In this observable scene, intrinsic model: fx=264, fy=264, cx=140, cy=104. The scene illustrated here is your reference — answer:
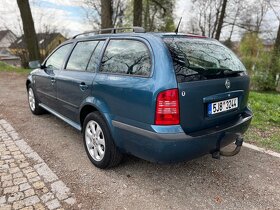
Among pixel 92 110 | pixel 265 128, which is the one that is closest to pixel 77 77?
pixel 92 110

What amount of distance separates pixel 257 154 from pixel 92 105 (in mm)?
2496

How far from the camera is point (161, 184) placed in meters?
3.06

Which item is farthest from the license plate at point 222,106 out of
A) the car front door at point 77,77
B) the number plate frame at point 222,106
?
the car front door at point 77,77

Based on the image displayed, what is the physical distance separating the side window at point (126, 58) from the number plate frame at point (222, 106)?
774 mm

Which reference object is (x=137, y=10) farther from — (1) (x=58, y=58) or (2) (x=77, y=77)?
(2) (x=77, y=77)

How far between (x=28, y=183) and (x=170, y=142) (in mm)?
1716

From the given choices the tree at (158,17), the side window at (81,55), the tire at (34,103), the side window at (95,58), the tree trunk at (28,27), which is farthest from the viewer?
the tree at (158,17)

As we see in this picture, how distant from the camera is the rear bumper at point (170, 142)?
8.28 feet

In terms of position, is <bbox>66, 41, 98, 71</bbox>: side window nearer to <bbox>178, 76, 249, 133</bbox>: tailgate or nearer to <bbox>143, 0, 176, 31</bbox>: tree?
<bbox>178, 76, 249, 133</bbox>: tailgate

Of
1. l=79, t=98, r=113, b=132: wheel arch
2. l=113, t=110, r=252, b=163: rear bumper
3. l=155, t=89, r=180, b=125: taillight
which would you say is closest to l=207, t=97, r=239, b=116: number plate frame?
l=113, t=110, r=252, b=163: rear bumper

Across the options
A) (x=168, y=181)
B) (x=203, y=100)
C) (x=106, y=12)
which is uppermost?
(x=106, y=12)

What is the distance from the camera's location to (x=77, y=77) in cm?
368

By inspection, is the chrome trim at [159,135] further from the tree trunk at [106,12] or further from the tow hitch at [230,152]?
the tree trunk at [106,12]

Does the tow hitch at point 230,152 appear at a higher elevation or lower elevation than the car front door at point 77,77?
lower
